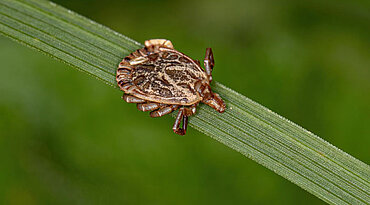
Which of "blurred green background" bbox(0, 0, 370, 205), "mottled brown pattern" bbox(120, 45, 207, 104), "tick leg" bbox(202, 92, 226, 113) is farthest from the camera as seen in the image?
"blurred green background" bbox(0, 0, 370, 205)

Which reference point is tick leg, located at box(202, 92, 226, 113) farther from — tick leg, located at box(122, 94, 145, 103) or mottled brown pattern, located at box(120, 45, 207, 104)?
tick leg, located at box(122, 94, 145, 103)

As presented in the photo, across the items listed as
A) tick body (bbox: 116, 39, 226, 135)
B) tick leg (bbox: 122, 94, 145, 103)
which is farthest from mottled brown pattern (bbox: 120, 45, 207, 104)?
tick leg (bbox: 122, 94, 145, 103)

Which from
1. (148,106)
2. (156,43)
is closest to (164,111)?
(148,106)

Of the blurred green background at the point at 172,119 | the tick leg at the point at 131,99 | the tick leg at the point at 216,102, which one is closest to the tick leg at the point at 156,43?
the tick leg at the point at 131,99

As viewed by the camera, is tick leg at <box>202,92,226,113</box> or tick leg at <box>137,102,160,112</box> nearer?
tick leg at <box>202,92,226,113</box>

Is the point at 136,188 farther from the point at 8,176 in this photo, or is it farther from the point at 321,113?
the point at 321,113
